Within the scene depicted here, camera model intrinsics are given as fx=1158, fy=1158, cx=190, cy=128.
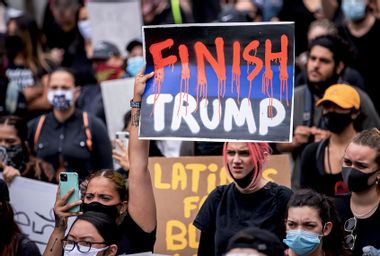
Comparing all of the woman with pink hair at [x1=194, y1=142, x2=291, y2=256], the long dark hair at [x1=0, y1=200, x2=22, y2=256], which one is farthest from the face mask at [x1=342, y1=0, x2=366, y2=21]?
the long dark hair at [x1=0, y1=200, x2=22, y2=256]

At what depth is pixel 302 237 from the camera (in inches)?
248

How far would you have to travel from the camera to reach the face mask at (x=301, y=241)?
6.28 metres

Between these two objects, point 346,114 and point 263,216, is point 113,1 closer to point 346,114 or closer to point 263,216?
point 346,114

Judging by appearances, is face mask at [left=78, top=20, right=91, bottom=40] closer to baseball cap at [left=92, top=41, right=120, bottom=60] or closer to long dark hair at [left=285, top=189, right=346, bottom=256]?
baseball cap at [left=92, top=41, right=120, bottom=60]

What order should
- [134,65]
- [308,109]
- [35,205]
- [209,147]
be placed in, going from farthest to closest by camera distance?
[134,65] → [308,109] → [209,147] → [35,205]

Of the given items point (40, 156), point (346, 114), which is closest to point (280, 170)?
point (346, 114)

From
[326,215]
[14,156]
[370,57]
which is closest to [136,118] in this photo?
[326,215]

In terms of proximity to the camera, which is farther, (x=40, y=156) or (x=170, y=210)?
(x=40, y=156)

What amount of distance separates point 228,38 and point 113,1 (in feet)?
17.6

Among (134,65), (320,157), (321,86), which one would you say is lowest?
(320,157)

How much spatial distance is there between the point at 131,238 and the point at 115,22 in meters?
5.31

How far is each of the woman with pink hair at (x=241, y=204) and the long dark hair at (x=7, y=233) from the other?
1.09 metres

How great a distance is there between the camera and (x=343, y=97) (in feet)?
26.6

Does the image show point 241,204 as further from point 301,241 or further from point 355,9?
point 355,9
